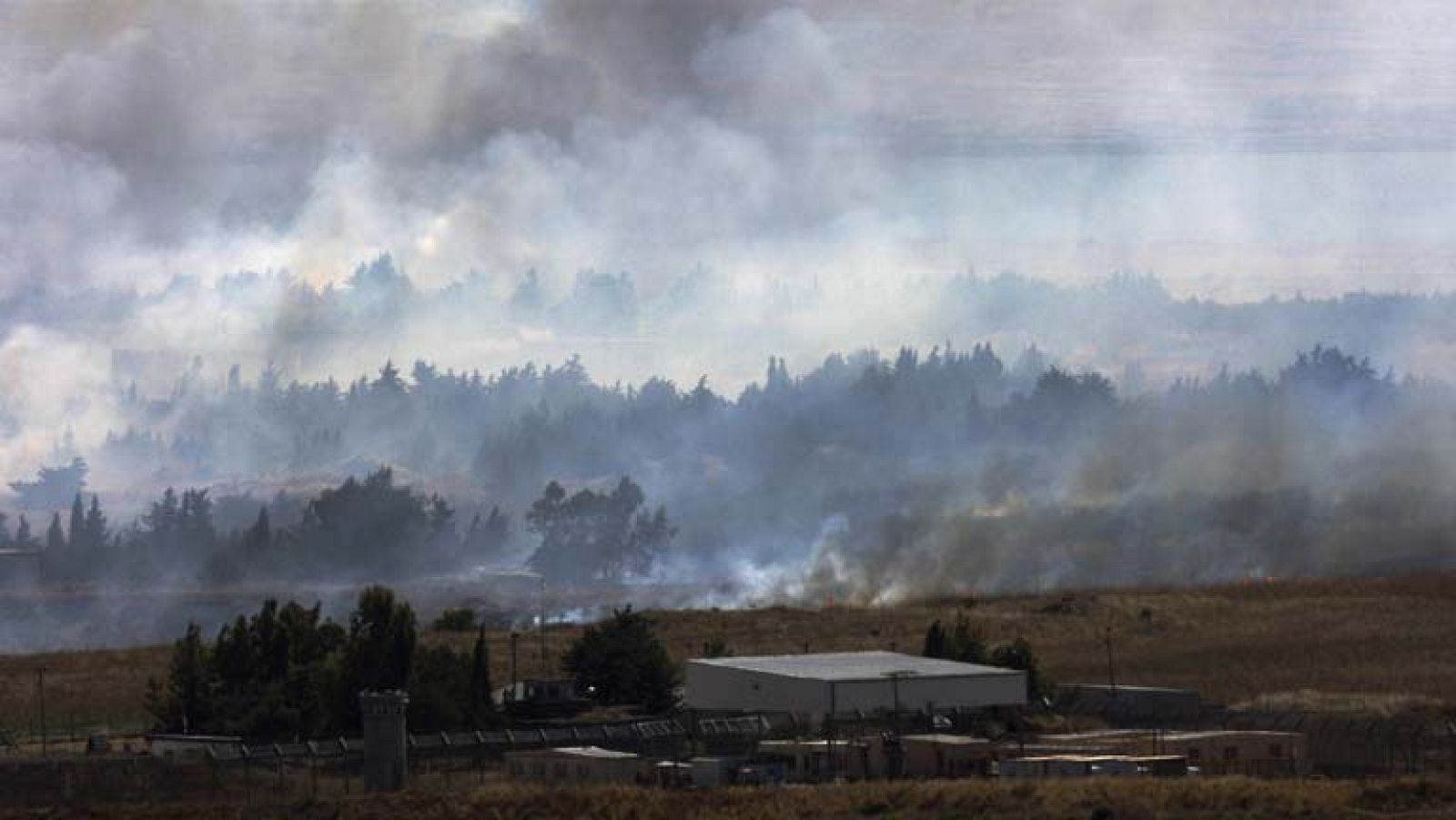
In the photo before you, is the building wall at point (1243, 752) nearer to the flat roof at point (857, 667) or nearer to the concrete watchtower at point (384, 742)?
the flat roof at point (857, 667)

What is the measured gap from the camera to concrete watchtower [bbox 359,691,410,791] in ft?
310

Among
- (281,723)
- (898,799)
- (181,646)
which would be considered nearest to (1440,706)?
(898,799)

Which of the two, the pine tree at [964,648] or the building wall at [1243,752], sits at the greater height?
the pine tree at [964,648]

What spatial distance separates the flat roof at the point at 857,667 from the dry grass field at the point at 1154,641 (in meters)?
15.1

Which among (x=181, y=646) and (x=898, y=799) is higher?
(x=181, y=646)

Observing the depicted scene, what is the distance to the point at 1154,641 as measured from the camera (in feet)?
514

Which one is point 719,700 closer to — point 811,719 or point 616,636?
point 811,719

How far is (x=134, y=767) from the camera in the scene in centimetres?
9456

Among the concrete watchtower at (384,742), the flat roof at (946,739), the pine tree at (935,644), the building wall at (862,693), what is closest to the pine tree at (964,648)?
the pine tree at (935,644)

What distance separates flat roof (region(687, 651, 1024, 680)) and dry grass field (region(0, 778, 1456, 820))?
21196 millimetres

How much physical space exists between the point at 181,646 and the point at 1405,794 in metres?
67.0

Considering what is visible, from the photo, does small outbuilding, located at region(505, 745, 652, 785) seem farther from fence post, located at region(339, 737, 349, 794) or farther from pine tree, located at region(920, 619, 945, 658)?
pine tree, located at region(920, 619, 945, 658)

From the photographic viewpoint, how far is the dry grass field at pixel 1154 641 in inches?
5192

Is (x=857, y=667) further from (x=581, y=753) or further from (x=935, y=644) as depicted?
(x=581, y=753)
